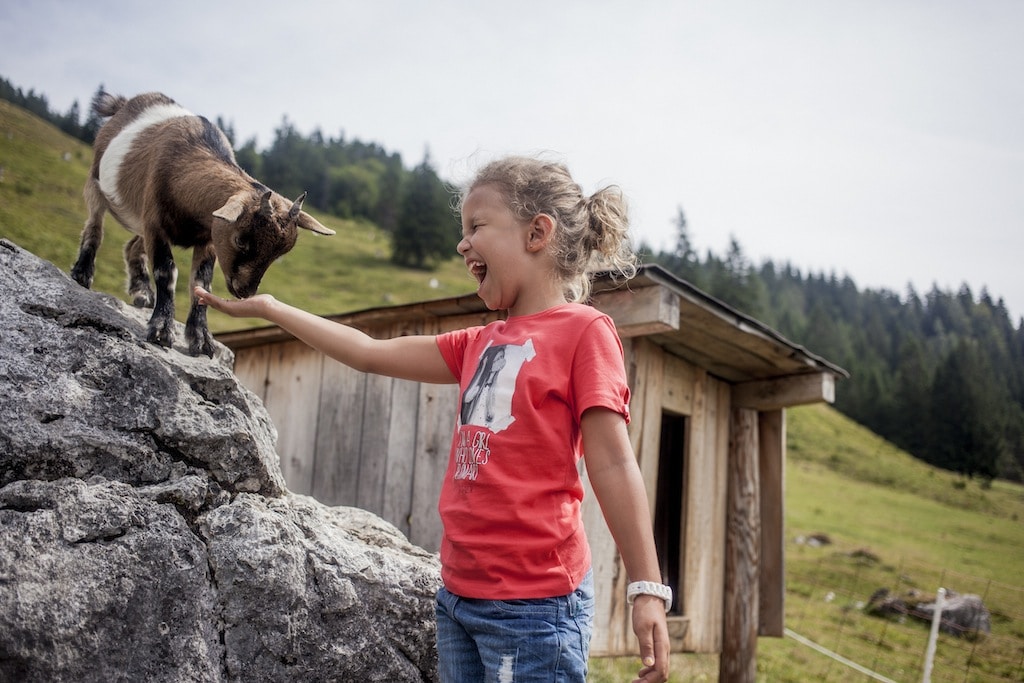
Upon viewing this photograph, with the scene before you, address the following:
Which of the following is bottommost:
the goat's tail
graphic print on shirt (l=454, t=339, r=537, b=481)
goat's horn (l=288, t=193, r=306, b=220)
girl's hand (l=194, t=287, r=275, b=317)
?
graphic print on shirt (l=454, t=339, r=537, b=481)

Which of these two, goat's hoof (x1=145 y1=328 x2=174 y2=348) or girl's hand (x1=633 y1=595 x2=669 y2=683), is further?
goat's hoof (x1=145 y1=328 x2=174 y2=348)

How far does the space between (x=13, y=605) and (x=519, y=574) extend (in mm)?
1326

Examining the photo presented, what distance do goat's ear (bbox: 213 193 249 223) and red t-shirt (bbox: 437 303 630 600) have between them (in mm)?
985

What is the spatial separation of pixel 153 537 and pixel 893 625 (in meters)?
17.7

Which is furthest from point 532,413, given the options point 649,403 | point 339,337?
point 649,403

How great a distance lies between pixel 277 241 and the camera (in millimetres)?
2678

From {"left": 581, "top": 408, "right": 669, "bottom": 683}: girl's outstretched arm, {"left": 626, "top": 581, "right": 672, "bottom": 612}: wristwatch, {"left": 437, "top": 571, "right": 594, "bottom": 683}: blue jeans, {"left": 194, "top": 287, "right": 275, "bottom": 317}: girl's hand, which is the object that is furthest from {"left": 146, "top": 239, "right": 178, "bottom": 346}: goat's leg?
{"left": 626, "top": 581, "right": 672, "bottom": 612}: wristwatch

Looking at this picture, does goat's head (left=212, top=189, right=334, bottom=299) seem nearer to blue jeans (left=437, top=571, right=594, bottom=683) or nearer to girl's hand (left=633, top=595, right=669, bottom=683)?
blue jeans (left=437, top=571, right=594, bottom=683)

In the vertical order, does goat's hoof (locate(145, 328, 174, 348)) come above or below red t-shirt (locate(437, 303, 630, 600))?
above

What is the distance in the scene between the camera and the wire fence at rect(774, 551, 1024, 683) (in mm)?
11555

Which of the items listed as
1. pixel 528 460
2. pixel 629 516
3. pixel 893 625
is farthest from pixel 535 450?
pixel 893 625

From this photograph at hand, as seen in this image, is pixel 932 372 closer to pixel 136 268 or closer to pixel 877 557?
pixel 877 557

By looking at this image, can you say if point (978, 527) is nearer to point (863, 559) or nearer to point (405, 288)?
point (863, 559)

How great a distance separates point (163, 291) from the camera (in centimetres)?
281
